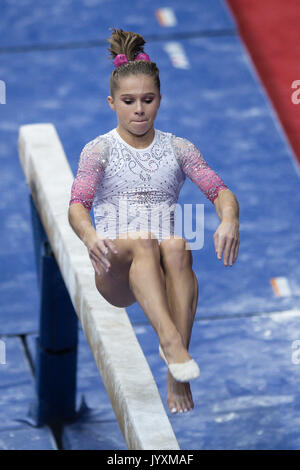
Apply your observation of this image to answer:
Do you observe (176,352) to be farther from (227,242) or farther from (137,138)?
(137,138)

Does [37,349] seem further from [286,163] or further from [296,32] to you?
[296,32]

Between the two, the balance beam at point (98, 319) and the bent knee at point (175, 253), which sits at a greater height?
the bent knee at point (175, 253)

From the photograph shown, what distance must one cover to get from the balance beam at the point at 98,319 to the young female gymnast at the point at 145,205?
0.10m

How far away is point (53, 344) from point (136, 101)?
1.97m

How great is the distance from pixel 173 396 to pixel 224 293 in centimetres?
228

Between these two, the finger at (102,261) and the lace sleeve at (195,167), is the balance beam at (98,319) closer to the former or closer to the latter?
the finger at (102,261)

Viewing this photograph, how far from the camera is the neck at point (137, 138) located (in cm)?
279

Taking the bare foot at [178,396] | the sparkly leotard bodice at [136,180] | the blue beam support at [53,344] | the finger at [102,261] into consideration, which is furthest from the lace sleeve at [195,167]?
the blue beam support at [53,344]

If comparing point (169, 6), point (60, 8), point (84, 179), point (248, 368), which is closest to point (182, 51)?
point (169, 6)

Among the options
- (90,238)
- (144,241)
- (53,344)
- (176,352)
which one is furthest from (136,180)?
(53,344)

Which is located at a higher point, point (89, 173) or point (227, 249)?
point (89, 173)

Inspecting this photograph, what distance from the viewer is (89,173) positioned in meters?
2.73

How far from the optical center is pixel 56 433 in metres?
4.54

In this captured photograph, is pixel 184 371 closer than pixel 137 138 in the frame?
Yes
